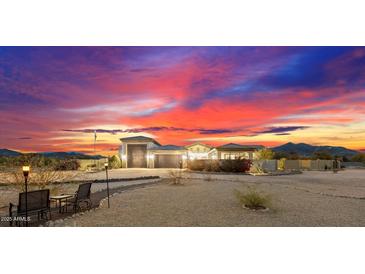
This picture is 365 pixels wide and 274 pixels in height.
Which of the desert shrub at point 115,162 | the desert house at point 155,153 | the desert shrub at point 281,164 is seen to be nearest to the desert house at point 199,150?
the desert house at point 155,153

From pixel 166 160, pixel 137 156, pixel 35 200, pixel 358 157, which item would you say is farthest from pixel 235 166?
pixel 358 157

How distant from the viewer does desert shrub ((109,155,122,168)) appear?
73.2 feet

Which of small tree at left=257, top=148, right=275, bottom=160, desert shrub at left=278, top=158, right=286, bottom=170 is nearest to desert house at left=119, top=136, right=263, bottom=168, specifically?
small tree at left=257, top=148, right=275, bottom=160

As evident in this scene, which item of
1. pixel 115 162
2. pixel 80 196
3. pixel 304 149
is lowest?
pixel 80 196

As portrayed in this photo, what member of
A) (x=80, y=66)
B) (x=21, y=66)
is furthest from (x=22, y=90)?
(x=80, y=66)

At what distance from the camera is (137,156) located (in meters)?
24.6

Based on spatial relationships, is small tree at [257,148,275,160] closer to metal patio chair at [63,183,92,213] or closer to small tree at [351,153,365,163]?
small tree at [351,153,365,163]

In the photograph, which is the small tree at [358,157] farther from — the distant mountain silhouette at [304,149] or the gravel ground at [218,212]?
the gravel ground at [218,212]

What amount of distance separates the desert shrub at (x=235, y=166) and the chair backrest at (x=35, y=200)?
1266 cm

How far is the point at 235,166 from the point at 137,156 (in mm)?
11372

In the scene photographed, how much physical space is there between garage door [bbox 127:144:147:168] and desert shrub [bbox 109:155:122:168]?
1.18 meters

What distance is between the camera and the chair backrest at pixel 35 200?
469 cm

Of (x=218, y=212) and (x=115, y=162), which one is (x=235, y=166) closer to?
(x=218, y=212)
